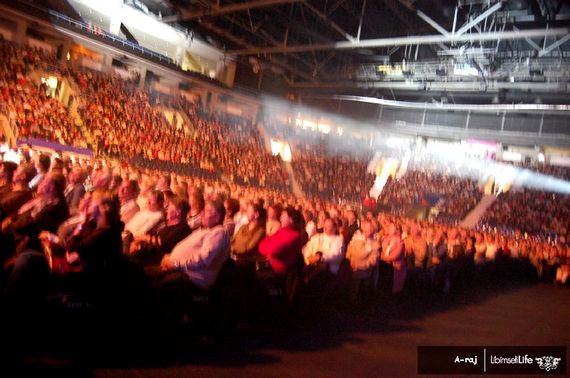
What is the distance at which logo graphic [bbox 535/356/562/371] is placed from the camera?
3.60m

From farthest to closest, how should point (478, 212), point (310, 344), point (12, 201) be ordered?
point (478, 212)
point (310, 344)
point (12, 201)

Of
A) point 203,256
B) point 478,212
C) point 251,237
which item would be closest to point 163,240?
point 203,256

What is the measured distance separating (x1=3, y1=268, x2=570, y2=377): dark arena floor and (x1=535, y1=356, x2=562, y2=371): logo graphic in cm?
108

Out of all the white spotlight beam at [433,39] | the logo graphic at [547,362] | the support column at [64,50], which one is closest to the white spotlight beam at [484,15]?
the white spotlight beam at [433,39]

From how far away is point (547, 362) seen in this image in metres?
3.62

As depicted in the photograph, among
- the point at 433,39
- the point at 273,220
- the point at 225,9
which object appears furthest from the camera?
the point at 225,9

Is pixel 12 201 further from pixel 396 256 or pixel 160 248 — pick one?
pixel 396 256

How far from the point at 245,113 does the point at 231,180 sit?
35.3 ft

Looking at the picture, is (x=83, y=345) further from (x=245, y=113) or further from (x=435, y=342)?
(x=245, y=113)

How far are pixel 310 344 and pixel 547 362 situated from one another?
205 centimetres

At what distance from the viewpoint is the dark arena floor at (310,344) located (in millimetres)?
3196

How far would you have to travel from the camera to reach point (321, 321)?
16.4ft

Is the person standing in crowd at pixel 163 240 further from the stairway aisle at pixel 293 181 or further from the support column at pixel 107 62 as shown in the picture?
the support column at pixel 107 62

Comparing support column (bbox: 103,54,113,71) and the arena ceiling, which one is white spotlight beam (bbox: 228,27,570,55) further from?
support column (bbox: 103,54,113,71)
